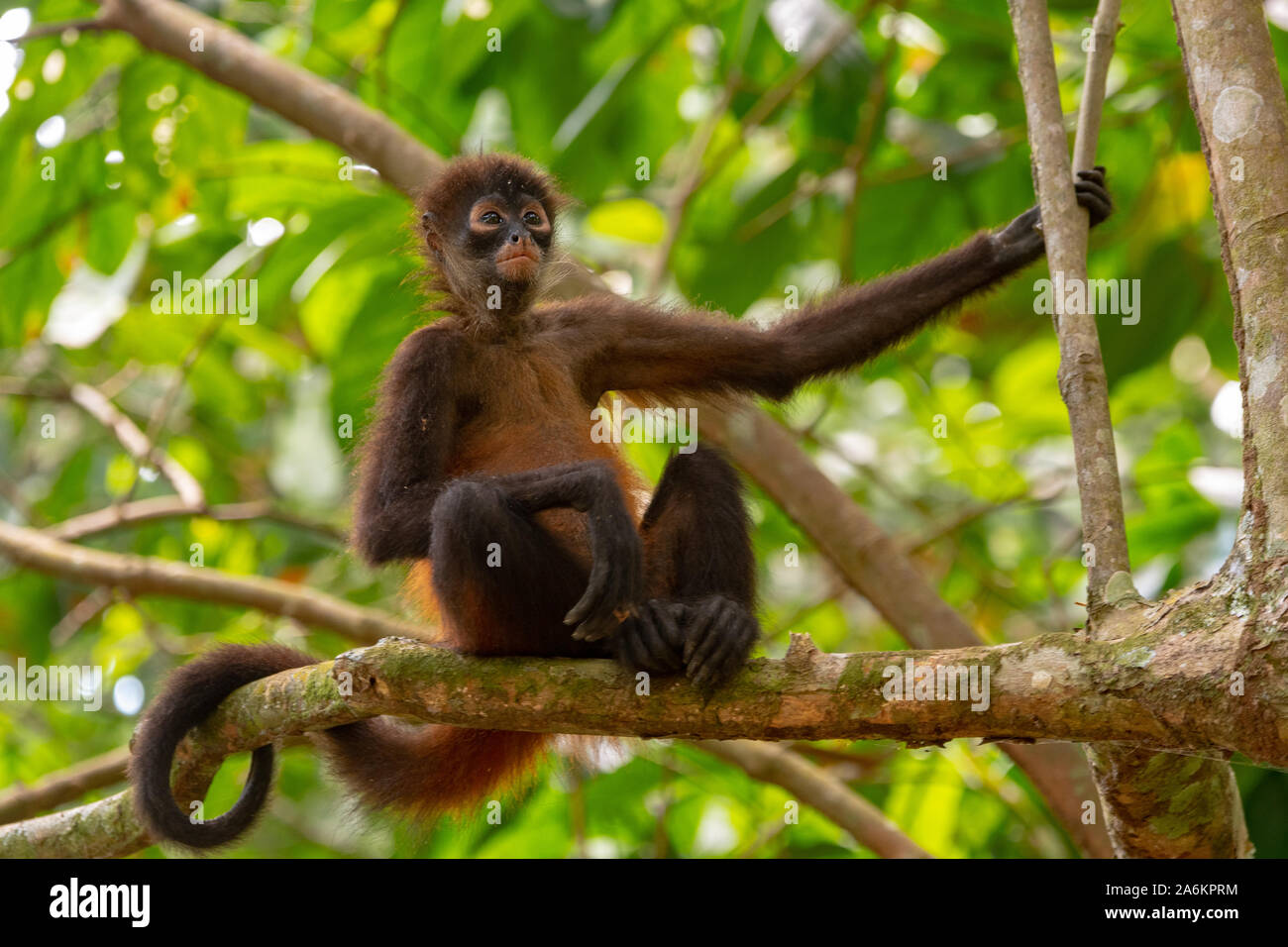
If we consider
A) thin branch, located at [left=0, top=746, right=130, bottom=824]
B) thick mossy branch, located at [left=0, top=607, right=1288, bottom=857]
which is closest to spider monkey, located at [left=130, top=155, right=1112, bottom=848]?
thick mossy branch, located at [left=0, top=607, right=1288, bottom=857]

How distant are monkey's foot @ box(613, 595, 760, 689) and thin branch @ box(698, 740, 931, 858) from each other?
1.95 metres

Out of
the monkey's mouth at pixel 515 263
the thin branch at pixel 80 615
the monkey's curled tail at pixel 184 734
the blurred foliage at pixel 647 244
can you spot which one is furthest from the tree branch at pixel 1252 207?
the thin branch at pixel 80 615

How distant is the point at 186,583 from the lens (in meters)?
8.10

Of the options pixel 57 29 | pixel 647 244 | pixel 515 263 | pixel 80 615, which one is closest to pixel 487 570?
pixel 515 263

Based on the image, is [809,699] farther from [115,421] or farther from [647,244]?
[647,244]

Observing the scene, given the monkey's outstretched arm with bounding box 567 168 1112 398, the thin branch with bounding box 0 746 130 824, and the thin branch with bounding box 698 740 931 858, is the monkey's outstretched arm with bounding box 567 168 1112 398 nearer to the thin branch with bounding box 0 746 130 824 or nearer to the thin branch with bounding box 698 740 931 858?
the thin branch with bounding box 698 740 931 858

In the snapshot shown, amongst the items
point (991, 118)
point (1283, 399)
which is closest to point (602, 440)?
point (1283, 399)

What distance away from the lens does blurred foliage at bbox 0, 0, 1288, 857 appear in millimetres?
7836

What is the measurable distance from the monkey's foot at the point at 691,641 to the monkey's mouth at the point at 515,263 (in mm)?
2153

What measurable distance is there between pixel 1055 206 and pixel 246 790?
4060 mm

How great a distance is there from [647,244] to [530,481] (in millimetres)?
5716

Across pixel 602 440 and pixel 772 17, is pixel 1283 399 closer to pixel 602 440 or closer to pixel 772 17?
pixel 602 440

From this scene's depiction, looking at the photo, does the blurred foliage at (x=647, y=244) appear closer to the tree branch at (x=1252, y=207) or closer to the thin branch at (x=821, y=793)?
the thin branch at (x=821, y=793)
